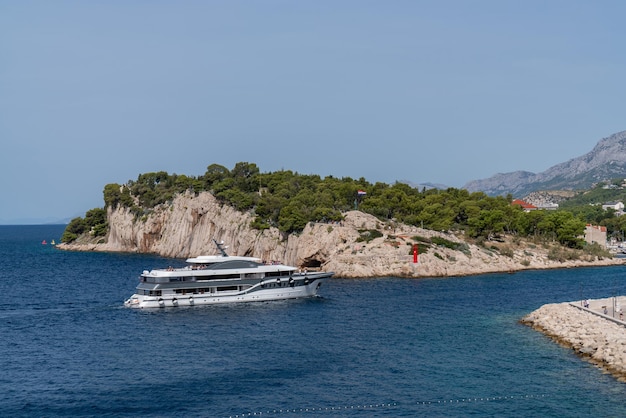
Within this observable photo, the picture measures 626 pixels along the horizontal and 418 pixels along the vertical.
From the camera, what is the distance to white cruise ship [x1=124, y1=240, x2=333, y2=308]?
268ft

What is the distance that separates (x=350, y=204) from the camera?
15138cm

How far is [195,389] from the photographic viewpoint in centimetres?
4616

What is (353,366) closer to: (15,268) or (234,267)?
(234,267)

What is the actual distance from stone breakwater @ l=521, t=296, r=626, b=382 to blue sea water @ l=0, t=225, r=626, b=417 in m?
1.45

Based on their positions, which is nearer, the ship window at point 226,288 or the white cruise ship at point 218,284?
the white cruise ship at point 218,284

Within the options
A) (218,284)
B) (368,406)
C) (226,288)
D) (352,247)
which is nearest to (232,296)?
(226,288)

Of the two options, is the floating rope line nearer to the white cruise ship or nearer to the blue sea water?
the blue sea water

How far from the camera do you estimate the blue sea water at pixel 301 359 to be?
4284 cm

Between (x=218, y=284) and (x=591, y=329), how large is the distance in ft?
144

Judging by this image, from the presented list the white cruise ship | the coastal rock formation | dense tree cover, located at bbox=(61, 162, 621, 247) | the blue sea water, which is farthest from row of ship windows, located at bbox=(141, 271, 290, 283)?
dense tree cover, located at bbox=(61, 162, 621, 247)

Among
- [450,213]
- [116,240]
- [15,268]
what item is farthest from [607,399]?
[116,240]

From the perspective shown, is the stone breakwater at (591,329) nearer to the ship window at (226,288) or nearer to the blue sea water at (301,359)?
the blue sea water at (301,359)

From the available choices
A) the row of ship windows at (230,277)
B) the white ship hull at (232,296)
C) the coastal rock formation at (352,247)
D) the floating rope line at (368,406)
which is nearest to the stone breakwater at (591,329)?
the floating rope line at (368,406)

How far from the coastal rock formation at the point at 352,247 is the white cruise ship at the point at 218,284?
2540 centimetres
